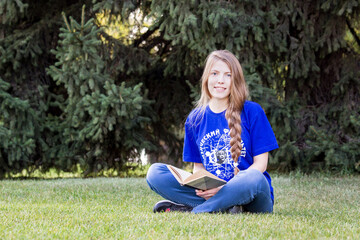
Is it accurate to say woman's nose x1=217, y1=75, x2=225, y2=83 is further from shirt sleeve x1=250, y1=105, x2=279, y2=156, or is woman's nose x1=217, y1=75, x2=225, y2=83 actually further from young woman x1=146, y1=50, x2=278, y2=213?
shirt sleeve x1=250, y1=105, x2=279, y2=156

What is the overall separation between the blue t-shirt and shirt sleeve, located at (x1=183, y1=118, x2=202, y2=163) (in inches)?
2.7

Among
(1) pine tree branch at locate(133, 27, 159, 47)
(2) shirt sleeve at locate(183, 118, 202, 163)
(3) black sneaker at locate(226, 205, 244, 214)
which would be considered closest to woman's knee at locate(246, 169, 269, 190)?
(3) black sneaker at locate(226, 205, 244, 214)

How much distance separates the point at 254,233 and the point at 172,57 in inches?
247

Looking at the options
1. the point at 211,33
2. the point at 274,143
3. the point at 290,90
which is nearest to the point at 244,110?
the point at 274,143

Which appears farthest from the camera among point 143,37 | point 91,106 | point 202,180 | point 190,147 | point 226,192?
point 143,37

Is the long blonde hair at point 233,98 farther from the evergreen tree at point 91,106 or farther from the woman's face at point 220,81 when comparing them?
the evergreen tree at point 91,106

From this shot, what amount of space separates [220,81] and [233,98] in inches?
6.3

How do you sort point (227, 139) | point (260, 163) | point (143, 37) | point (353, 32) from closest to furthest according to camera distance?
point (260, 163) < point (227, 139) < point (353, 32) < point (143, 37)

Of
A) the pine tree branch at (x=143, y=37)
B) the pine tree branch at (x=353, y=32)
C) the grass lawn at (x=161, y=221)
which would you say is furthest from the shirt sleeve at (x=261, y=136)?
the pine tree branch at (x=143, y=37)

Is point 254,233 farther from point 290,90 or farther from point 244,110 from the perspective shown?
point 290,90

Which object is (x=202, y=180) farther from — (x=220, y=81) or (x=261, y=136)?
(x=220, y=81)

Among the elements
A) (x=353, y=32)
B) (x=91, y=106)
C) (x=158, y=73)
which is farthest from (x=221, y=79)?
(x=158, y=73)

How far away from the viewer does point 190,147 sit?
374 centimetres

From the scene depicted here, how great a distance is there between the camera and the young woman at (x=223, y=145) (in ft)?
11.1
